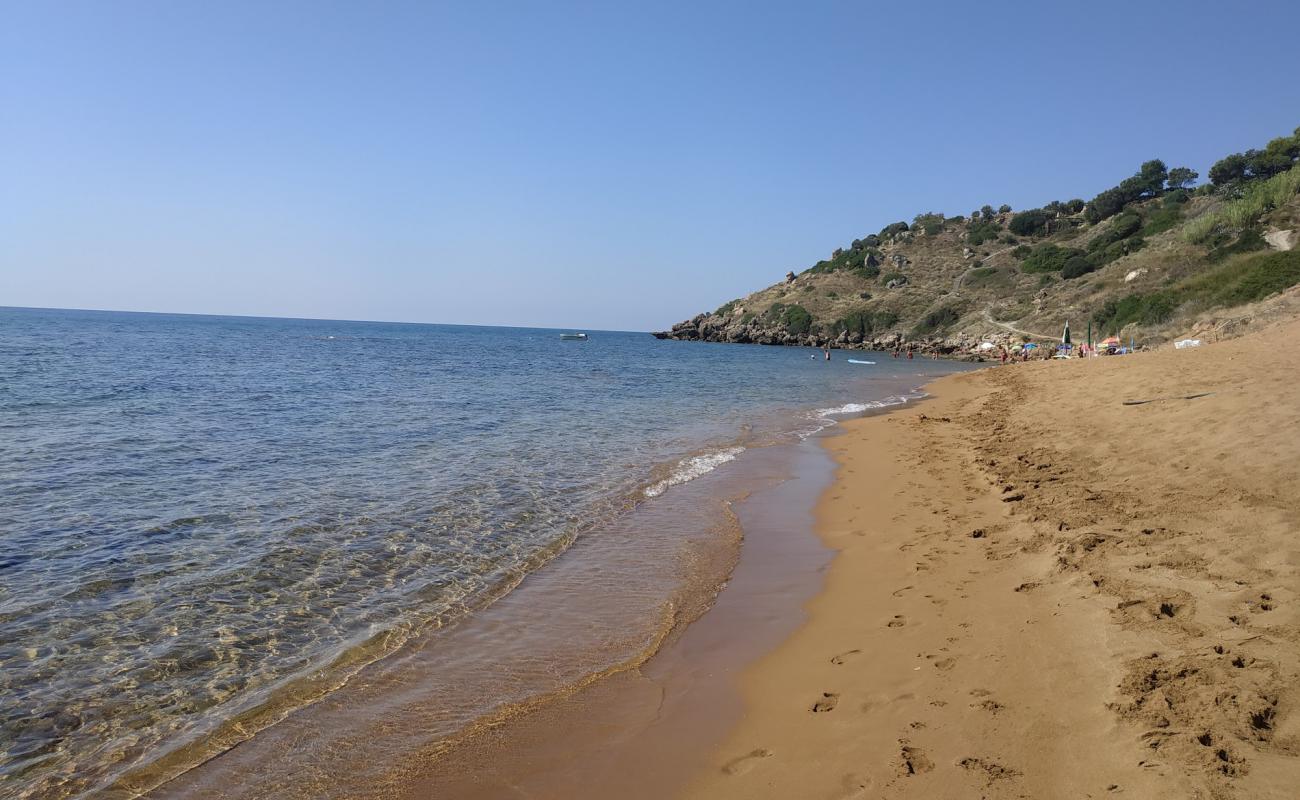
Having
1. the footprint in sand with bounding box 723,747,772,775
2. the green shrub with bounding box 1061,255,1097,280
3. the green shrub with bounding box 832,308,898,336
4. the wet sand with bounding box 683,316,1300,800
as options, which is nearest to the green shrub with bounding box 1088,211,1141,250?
the green shrub with bounding box 1061,255,1097,280

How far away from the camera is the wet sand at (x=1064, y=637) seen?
3.81 meters

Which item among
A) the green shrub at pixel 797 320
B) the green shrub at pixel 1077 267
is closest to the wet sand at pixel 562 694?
the green shrub at pixel 1077 267

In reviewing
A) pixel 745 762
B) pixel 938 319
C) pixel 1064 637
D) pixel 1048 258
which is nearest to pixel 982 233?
pixel 1048 258

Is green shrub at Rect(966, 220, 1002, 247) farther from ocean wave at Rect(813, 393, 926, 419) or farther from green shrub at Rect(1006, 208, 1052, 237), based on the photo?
ocean wave at Rect(813, 393, 926, 419)

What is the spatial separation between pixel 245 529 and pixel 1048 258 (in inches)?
3346

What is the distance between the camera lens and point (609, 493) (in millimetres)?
12672

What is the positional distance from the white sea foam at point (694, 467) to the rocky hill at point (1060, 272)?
26.8 m

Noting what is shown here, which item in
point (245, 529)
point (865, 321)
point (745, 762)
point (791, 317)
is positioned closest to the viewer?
point (745, 762)

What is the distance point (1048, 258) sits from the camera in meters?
76.6

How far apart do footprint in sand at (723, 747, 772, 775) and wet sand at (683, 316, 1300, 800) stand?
0.02 meters

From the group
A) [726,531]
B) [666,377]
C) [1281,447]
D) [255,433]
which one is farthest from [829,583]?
[666,377]

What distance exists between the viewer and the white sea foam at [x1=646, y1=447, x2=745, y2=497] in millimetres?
13180

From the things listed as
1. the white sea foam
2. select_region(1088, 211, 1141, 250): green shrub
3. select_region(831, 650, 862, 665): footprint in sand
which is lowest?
the white sea foam

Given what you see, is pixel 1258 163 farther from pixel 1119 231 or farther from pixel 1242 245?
pixel 1242 245
